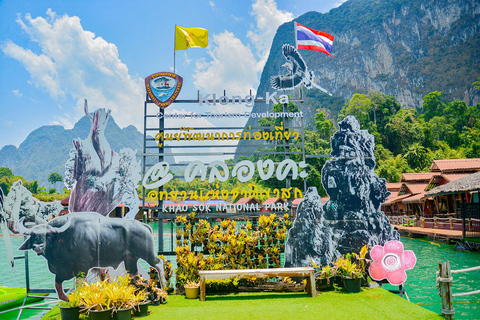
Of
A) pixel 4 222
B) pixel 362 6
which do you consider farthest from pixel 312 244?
pixel 362 6

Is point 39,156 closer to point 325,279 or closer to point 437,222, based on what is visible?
point 437,222

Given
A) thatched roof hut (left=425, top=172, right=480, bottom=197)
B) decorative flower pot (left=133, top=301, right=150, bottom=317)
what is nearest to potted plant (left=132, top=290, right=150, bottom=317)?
decorative flower pot (left=133, top=301, right=150, bottom=317)

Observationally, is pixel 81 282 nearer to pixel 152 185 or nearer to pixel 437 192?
pixel 152 185

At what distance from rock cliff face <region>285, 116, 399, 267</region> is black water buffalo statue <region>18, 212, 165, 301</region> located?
3.53 meters

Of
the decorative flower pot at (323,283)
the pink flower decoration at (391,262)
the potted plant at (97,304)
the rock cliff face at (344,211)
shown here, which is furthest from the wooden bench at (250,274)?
the potted plant at (97,304)

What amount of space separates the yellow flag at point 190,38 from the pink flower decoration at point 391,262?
304 inches

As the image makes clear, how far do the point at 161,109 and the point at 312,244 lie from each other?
5.37 m

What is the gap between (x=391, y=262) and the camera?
814 cm

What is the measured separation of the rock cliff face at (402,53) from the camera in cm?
10306

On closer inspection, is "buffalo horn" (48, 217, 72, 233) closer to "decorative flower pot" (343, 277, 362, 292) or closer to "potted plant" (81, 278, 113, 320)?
"potted plant" (81, 278, 113, 320)

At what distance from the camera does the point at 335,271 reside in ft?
26.9

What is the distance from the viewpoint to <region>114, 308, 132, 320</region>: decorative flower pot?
5629 millimetres

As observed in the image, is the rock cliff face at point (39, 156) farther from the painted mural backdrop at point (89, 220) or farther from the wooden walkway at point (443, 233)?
the painted mural backdrop at point (89, 220)

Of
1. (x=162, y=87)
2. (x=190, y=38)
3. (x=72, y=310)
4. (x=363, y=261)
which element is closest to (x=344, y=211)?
(x=363, y=261)
